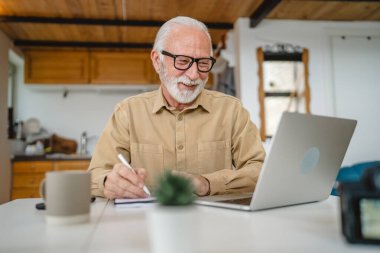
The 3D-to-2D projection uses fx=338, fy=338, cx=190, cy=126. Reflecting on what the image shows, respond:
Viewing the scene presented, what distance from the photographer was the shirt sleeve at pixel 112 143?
137cm

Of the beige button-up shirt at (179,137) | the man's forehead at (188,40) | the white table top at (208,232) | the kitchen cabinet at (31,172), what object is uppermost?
the man's forehead at (188,40)

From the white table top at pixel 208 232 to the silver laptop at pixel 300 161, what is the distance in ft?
0.15

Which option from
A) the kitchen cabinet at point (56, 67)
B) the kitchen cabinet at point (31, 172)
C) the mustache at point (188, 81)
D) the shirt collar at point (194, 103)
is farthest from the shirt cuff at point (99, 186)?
the kitchen cabinet at point (56, 67)

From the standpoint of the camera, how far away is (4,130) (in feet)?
12.8

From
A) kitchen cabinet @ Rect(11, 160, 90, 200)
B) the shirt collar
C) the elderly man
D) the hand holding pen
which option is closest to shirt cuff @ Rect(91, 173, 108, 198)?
the hand holding pen

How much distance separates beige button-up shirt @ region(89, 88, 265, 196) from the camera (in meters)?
1.48

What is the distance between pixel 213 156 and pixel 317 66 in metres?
2.56

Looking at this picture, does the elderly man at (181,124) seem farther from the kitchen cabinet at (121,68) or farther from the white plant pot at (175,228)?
the kitchen cabinet at (121,68)

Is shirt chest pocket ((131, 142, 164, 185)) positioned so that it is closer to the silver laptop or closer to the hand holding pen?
the hand holding pen

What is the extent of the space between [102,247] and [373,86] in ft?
12.5

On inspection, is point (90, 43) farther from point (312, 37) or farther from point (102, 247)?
point (102, 247)

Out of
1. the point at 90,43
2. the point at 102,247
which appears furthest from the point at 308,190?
the point at 90,43

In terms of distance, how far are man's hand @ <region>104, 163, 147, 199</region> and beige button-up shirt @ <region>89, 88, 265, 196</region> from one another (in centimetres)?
41

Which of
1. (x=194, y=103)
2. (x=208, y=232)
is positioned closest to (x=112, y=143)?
(x=194, y=103)
